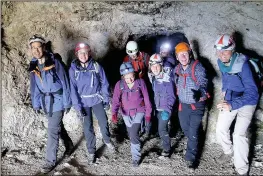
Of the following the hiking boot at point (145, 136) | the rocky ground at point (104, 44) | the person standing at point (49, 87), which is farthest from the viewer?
the hiking boot at point (145, 136)

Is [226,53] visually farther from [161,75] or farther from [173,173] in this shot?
[173,173]

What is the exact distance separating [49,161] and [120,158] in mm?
1692

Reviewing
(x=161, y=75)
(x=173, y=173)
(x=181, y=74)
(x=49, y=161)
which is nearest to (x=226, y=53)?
(x=181, y=74)

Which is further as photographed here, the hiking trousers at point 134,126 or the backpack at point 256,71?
the hiking trousers at point 134,126

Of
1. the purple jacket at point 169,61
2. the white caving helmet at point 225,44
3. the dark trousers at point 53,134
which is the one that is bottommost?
the dark trousers at point 53,134

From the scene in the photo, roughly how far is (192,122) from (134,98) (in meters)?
1.33

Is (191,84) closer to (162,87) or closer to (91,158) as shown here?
(162,87)

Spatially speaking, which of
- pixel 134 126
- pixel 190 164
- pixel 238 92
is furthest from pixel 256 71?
pixel 134 126

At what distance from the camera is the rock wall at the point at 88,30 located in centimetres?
761

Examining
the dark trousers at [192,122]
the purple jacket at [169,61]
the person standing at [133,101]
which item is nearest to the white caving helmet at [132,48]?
the purple jacket at [169,61]

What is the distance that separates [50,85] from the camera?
20.5 feet

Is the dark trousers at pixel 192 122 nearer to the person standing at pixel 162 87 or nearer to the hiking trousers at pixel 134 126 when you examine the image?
the person standing at pixel 162 87

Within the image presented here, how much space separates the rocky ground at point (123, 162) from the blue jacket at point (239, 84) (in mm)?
1783

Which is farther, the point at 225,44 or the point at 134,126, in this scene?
the point at 134,126
